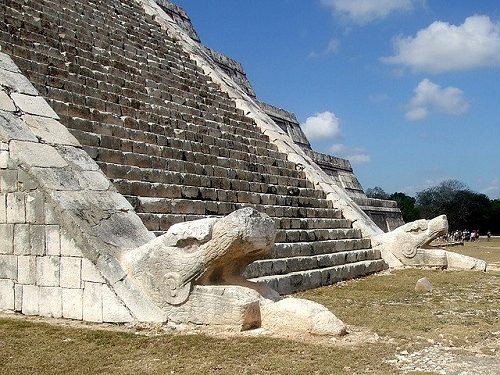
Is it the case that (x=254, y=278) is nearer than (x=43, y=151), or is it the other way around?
(x=43, y=151)

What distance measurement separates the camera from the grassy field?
4066 millimetres

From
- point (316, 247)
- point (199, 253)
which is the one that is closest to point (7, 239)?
point (199, 253)

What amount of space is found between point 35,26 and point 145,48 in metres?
2.98

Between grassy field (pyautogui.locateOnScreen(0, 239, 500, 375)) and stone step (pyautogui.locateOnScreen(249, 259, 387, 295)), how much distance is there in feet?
4.07

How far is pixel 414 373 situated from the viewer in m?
4.00

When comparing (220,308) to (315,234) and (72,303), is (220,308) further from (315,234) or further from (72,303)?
(315,234)

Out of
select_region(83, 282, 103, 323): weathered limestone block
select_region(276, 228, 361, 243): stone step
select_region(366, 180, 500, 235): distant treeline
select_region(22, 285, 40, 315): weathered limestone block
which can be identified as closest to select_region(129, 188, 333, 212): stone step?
select_region(276, 228, 361, 243): stone step

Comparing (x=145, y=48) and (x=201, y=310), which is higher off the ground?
(x=145, y=48)

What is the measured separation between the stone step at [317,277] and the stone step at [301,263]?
0.09 metres

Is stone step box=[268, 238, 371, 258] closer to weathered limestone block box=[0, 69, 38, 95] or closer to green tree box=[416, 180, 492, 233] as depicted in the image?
weathered limestone block box=[0, 69, 38, 95]

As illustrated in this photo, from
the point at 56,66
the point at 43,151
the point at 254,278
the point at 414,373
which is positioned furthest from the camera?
the point at 56,66

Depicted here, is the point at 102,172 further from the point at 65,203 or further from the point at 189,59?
the point at 189,59

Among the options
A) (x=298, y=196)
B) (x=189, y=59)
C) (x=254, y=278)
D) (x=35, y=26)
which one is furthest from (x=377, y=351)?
(x=189, y=59)

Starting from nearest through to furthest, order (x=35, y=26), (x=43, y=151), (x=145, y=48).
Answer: (x=43, y=151) < (x=35, y=26) < (x=145, y=48)
